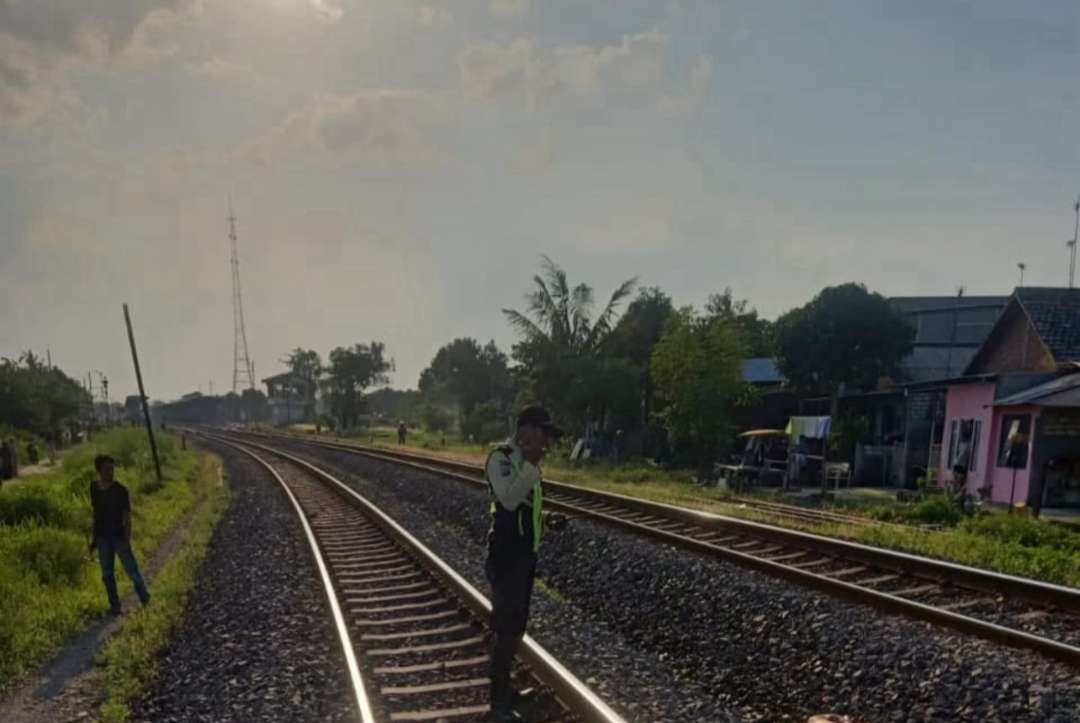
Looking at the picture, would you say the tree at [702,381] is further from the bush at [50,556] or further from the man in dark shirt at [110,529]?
the man in dark shirt at [110,529]

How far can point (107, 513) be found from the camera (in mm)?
8711

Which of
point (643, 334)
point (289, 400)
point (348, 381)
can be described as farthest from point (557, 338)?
point (289, 400)

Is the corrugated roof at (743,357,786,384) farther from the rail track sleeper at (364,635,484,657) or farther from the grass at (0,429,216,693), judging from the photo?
the rail track sleeper at (364,635,484,657)

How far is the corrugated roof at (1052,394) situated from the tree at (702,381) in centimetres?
801

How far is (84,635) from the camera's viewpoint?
25.7ft

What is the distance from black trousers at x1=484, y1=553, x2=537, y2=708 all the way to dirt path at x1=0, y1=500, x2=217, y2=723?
313 centimetres

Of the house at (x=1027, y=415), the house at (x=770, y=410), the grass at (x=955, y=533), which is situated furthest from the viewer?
the house at (x=770, y=410)

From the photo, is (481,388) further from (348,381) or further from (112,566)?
(112,566)

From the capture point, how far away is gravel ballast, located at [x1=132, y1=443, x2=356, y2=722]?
5.26 meters

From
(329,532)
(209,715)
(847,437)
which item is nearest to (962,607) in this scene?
(209,715)

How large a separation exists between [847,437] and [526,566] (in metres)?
21.5

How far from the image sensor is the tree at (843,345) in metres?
32.5

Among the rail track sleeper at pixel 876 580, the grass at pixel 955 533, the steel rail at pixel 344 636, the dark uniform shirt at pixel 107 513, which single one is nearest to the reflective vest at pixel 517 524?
the steel rail at pixel 344 636

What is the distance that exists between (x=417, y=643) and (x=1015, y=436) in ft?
45.6
